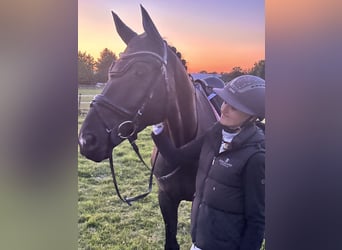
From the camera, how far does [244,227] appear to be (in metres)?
1.92

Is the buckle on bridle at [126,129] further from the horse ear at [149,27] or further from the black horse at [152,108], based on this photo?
the horse ear at [149,27]

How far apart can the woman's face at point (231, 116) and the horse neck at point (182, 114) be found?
129 millimetres

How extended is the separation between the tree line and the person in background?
0.03 meters

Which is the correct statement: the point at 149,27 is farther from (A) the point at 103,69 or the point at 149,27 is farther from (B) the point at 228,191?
(B) the point at 228,191

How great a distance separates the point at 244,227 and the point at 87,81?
912 mm

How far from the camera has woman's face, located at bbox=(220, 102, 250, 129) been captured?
6.29 ft

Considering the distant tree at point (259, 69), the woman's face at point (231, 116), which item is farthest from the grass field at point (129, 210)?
the distant tree at point (259, 69)

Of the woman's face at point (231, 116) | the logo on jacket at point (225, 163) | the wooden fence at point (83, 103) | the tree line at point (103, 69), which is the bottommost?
→ the logo on jacket at point (225, 163)

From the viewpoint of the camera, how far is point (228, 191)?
1.89 meters

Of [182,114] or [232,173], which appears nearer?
[232,173]

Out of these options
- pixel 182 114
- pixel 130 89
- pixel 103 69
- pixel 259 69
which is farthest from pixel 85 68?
pixel 259 69

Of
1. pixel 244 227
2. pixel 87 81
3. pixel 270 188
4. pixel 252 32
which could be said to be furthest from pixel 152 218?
pixel 252 32

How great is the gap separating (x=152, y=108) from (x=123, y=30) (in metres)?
0.35

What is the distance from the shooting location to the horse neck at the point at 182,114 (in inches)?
77.1
